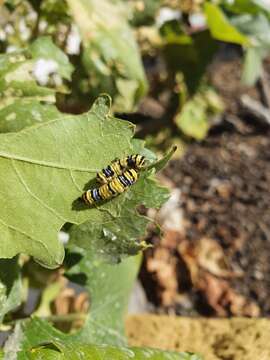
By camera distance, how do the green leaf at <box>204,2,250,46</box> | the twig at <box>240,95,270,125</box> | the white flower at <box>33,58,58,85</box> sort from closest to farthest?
the white flower at <box>33,58,58,85</box> → the green leaf at <box>204,2,250,46</box> → the twig at <box>240,95,270,125</box>

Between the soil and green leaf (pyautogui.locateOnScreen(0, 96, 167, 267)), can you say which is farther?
the soil

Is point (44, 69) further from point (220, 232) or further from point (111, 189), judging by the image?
point (220, 232)

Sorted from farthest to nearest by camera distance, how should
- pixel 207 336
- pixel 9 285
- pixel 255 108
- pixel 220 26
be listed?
pixel 255 108, pixel 220 26, pixel 207 336, pixel 9 285

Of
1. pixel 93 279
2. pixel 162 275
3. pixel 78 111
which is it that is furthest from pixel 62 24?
pixel 162 275

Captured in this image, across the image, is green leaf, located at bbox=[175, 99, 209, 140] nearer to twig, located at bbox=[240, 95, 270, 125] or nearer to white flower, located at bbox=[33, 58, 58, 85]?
twig, located at bbox=[240, 95, 270, 125]

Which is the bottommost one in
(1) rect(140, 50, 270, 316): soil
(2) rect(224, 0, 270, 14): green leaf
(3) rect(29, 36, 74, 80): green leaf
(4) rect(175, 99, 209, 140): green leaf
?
(1) rect(140, 50, 270, 316): soil

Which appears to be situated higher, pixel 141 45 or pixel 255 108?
pixel 141 45

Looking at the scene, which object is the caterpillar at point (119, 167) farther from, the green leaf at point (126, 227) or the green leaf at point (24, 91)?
the green leaf at point (24, 91)

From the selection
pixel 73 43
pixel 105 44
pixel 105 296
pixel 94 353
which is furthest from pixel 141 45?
pixel 94 353

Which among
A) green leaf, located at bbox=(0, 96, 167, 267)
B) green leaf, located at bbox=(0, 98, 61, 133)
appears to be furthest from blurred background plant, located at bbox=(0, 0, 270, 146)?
green leaf, located at bbox=(0, 96, 167, 267)
